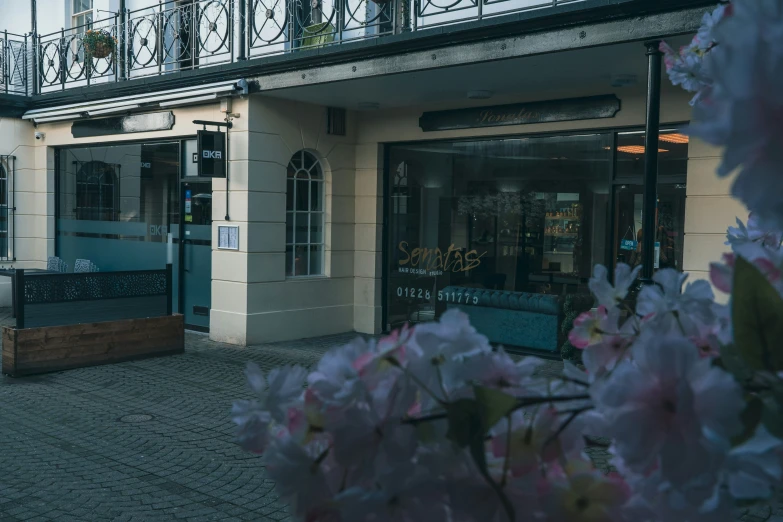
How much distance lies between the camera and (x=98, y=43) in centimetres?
1349

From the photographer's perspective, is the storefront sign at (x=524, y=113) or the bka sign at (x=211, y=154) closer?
the storefront sign at (x=524, y=113)

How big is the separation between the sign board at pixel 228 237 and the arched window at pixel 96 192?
334cm

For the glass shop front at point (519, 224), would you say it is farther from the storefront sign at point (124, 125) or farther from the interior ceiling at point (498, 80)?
the storefront sign at point (124, 125)

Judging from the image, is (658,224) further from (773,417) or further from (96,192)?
(96,192)

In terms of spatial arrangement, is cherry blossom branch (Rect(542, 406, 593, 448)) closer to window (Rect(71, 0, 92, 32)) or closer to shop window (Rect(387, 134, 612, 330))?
shop window (Rect(387, 134, 612, 330))

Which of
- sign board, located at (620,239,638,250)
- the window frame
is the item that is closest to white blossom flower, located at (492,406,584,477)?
sign board, located at (620,239,638,250)

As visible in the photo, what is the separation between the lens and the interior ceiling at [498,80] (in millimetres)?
8617

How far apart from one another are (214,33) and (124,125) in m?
2.30

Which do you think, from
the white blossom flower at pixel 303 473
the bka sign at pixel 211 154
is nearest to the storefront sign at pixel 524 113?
the bka sign at pixel 211 154

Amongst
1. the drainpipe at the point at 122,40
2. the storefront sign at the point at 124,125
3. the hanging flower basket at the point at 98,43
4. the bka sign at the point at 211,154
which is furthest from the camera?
the hanging flower basket at the point at 98,43

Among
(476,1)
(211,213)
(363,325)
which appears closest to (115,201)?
(211,213)

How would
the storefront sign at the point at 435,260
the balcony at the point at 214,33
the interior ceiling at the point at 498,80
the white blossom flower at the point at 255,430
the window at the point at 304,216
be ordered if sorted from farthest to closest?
the window at the point at 304,216, the storefront sign at the point at 435,260, the balcony at the point at 214,33, the interior ceiling at the point at 498,80, the white blossom flower at the point at 255,430

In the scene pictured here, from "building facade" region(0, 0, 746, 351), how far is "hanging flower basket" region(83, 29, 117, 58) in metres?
0.13

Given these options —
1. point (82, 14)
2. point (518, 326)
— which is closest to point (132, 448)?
point (518, 326)
